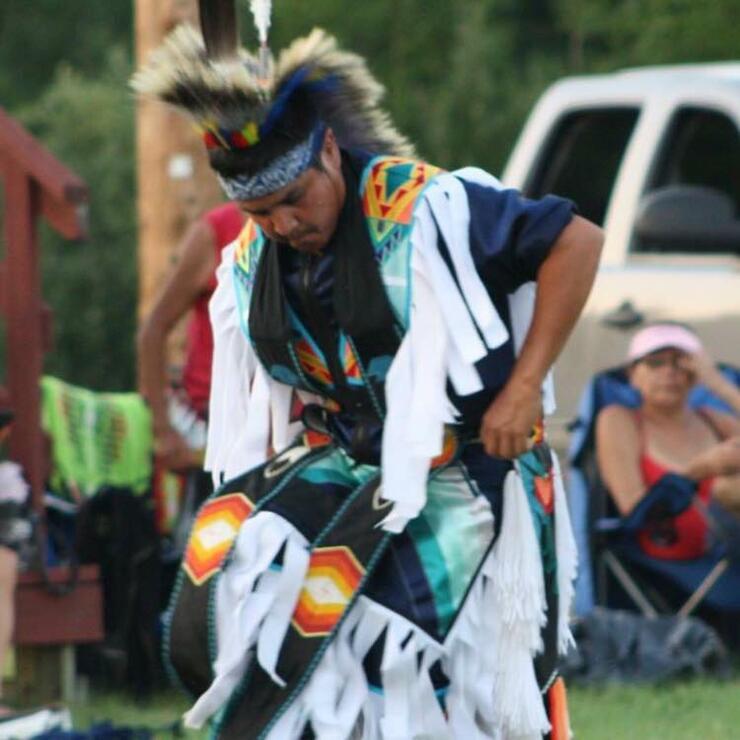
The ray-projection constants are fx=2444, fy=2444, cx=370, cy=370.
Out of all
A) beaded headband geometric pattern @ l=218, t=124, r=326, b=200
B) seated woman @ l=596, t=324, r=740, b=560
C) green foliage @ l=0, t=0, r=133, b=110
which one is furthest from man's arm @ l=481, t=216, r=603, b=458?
green foliage @ l=0, t=0, r=133, b=110

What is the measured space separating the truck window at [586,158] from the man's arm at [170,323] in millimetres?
1983

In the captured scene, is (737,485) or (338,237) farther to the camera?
(737,485)

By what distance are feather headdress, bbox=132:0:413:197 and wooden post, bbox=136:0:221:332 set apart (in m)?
5.52

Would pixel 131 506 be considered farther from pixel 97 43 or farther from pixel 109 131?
pixel 97 43

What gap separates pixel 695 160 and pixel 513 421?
498 centimetres

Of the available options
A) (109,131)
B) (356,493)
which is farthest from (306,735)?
(109,131)

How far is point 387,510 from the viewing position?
4.86 m

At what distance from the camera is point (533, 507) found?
5.04 metres

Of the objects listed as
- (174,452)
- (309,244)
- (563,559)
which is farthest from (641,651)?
(309,244)

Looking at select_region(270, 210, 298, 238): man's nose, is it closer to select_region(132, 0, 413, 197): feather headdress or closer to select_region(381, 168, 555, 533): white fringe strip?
select_region(132, 0, 413, 197): feather headdress

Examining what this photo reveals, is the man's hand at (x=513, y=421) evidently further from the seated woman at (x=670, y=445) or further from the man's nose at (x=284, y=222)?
the seated woman at (x=670, y=445)

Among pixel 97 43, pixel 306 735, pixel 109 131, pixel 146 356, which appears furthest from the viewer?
pixel 97 43

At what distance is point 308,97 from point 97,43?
→ 20.6 metres

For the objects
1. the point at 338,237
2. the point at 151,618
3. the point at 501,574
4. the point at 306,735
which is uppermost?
the point at 338,237
